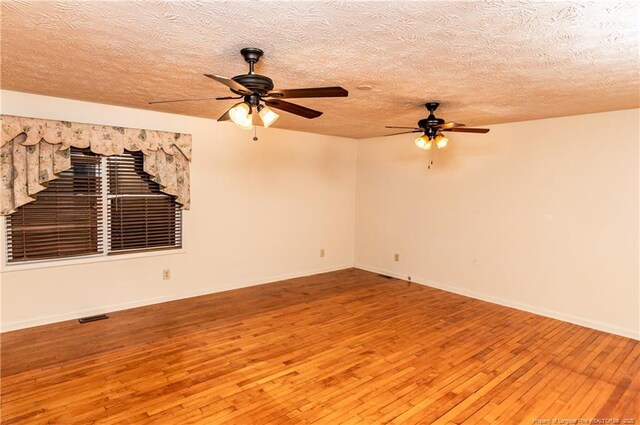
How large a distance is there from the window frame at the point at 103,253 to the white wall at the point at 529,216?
3.37m

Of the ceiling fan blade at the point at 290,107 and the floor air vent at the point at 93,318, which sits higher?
the ceiling fan blade at the point at 290,107

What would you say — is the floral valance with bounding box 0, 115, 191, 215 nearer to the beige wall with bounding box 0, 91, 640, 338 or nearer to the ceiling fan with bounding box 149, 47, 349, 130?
the beige wall with bounding box 0, 91, 640, 338

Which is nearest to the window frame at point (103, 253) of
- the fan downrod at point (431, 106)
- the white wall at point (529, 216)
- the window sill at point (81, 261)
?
the window sill at point (81, 261)

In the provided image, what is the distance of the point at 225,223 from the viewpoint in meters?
5.14

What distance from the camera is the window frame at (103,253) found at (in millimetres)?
3660

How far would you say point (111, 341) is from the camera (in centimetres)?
349

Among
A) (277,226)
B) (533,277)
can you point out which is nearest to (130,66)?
(277,226)

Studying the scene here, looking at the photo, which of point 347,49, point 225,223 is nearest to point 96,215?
point 225,223

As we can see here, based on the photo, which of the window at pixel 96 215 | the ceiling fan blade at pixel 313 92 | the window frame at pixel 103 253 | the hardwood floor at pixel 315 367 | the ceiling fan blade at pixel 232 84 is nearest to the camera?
the ceiling fan blade at pixel 232 84

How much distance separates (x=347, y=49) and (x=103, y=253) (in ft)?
11.7

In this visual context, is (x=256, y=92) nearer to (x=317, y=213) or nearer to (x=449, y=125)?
(x=449, y=125)

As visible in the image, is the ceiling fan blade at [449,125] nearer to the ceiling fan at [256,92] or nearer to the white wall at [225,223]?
the ceiling fan at [256,92]

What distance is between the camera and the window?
381 centimetres

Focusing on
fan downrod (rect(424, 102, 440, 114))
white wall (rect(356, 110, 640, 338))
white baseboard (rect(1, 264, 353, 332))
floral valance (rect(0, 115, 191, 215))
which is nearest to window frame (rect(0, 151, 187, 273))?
floral valance (rect(0, 115, 191, 215))
